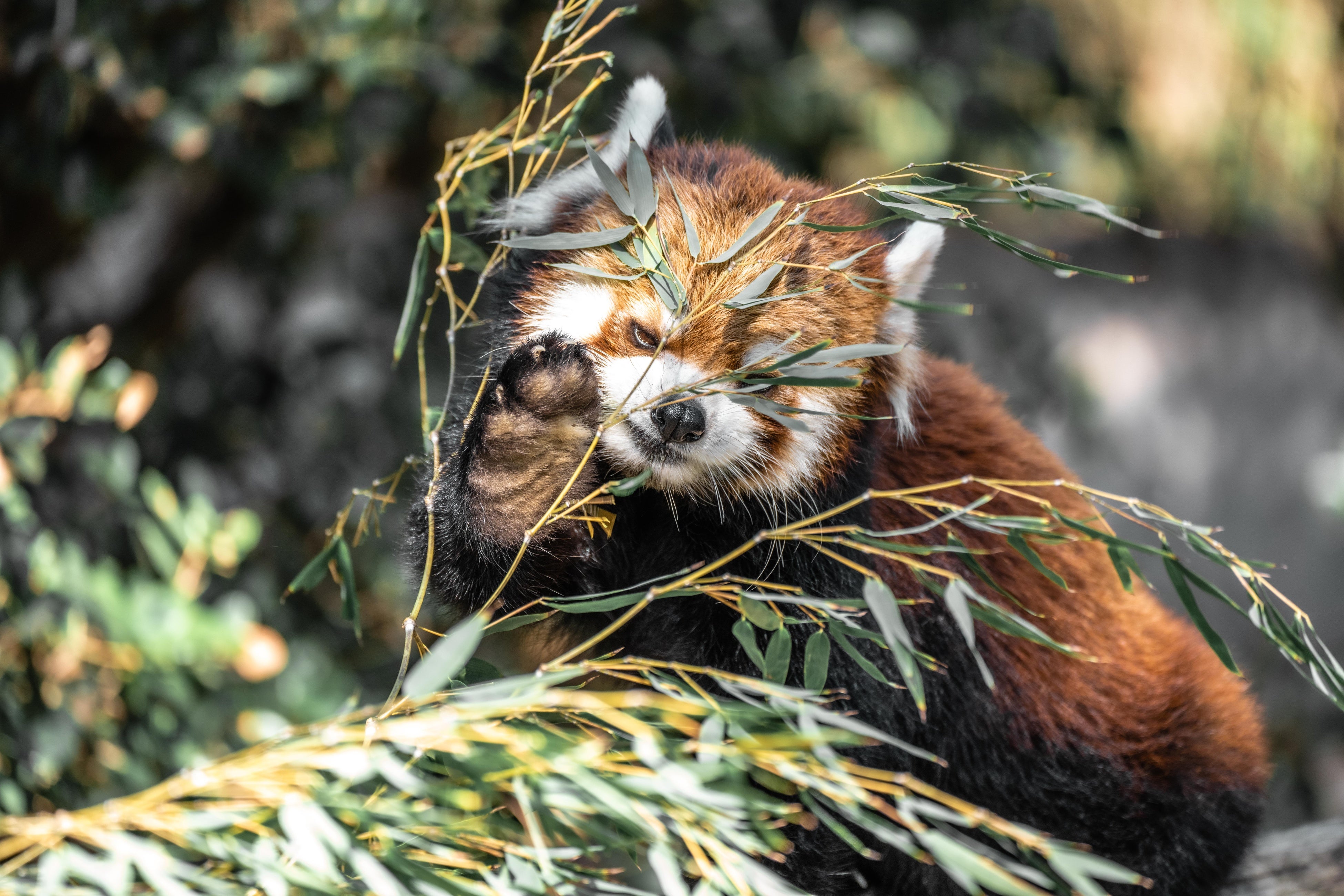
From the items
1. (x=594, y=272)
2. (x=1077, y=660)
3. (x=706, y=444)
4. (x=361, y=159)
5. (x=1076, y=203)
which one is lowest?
(x=1077, y=660)

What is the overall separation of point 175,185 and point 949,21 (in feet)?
7.19

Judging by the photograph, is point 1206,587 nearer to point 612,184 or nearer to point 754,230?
point 754,230

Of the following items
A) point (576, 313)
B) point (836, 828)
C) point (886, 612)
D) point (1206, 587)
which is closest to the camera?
point (836, 828)

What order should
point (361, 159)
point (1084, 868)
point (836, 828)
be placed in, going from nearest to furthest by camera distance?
point (1084, 868), point (836, 828), point (361, 159)

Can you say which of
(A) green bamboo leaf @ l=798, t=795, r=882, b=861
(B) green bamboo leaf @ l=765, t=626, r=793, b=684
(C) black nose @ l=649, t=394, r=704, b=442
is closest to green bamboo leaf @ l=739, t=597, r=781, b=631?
(B) green bamboo leaf @ l=765, t=626, r=793, b=684

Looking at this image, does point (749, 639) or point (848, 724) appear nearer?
point (848, 724)

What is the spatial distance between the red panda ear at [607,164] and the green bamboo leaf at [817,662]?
2.79ft

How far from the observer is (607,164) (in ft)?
5.49

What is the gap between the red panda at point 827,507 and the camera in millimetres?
1514

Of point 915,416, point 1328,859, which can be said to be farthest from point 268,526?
point 1328,859

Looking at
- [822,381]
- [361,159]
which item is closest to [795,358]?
[822,381]

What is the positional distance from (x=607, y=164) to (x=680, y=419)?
0.48 metres

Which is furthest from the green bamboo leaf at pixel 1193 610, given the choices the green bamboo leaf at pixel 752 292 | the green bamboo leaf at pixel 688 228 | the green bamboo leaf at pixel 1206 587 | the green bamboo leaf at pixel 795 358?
the green bamboo leaf at pixel 688 228

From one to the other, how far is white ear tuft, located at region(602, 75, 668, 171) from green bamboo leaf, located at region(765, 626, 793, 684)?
90 centimetres
